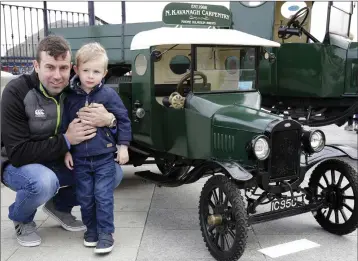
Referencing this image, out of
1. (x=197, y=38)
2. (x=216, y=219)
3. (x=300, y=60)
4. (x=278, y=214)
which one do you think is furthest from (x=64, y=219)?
(x=300, y=60)

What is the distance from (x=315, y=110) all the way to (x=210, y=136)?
4.29 meters

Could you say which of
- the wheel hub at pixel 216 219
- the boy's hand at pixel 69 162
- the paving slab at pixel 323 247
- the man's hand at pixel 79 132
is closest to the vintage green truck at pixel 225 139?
the wheel hub at pixel 216 219

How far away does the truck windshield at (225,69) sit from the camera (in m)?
3.72

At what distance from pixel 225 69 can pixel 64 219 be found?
2.08m

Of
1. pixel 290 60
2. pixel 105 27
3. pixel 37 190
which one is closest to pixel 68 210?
pixel 37 190

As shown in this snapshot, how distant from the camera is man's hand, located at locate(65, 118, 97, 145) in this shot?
314cm

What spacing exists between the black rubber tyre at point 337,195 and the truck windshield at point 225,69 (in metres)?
1.05

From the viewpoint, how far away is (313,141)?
3.29 m

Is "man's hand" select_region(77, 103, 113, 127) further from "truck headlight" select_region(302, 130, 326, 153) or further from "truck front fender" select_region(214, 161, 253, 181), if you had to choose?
"truck headlight" select_region(302, 130, 326, 153)

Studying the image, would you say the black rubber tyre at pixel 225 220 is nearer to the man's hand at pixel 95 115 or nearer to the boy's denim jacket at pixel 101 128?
the boy's denim jacket at pixel 101 128

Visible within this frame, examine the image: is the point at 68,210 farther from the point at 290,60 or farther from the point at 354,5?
the point at 354,5

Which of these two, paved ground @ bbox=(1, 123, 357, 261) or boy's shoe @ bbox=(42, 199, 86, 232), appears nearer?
paved ground @ bbox=(1, 123, 357, 261)

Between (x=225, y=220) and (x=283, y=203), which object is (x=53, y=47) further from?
(x=283, y=203)

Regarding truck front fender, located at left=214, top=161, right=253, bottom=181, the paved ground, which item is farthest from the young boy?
truck front fender, located at left=214, top=161, right=253, bottom=181
